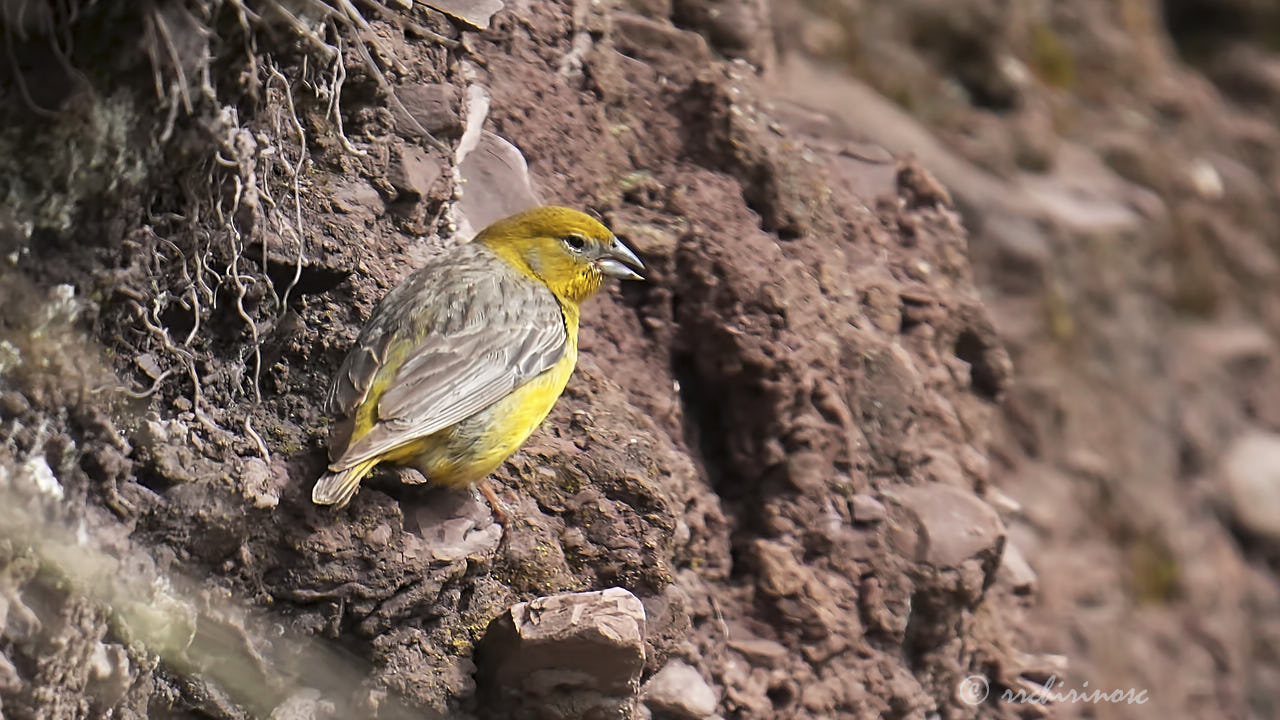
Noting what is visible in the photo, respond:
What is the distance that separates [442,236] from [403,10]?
0.85m

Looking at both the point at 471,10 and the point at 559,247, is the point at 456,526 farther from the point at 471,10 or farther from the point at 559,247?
the point at 471,10

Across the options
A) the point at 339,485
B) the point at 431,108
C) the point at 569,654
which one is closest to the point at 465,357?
the point at 339,485

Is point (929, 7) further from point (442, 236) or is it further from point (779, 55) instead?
point (442, 236)

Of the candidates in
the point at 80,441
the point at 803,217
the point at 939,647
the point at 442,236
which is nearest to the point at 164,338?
the point at 80,441

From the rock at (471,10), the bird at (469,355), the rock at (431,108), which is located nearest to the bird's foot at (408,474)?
the bird at (469,355)

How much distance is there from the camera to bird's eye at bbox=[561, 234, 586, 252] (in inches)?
206

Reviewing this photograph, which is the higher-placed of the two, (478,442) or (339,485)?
(339,485)

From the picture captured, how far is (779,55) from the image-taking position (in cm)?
903

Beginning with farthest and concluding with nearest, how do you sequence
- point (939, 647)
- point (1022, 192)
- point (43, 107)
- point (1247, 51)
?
1. point (1247, 51)
2. point (1022, 192)
3. point (939, 647)
4. point (43, 107)

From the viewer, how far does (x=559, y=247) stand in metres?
5.26

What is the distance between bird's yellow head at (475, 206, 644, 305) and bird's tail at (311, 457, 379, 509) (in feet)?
4.41

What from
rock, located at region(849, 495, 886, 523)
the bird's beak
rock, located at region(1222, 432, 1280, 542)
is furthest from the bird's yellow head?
rock, located at region(1222, 432, 1280, 542)

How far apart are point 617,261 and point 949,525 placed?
1769 millimetres

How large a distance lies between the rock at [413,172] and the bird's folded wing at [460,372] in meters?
0.54
